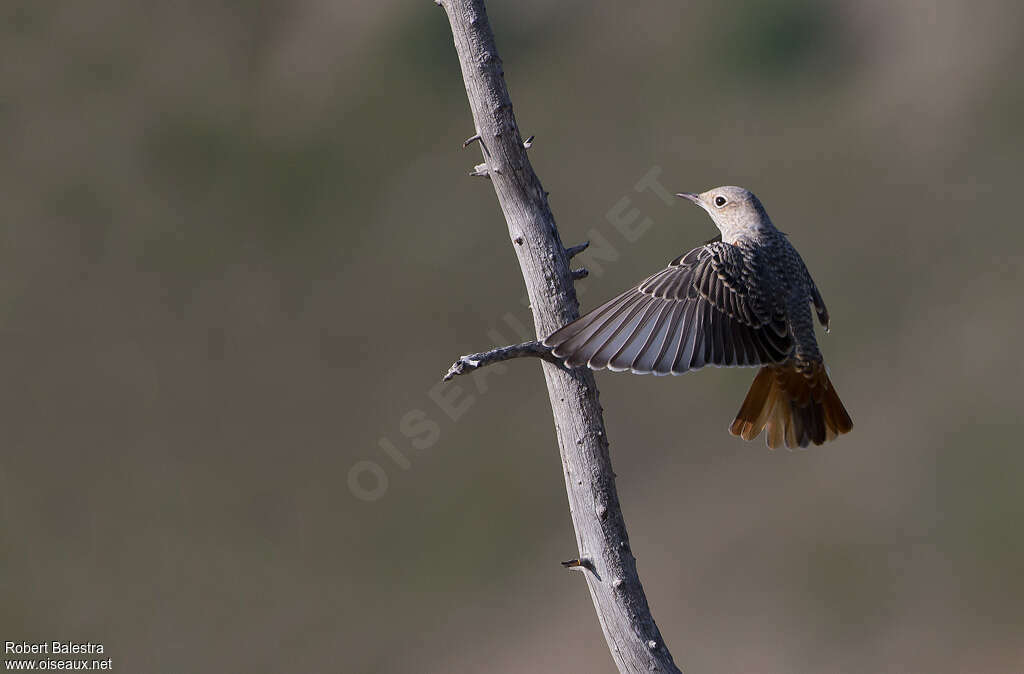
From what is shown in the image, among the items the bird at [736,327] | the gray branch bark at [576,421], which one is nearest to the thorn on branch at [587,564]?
the gray branch bark at [576,421]

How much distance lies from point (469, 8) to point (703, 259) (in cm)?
133

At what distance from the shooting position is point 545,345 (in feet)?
9.87

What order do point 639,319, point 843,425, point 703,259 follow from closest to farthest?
1. point 639,319
2. point 703,259
3. point 843,425

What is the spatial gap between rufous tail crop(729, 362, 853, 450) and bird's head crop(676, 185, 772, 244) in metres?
0.60

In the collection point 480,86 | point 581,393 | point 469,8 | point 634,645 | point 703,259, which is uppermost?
point 469,8

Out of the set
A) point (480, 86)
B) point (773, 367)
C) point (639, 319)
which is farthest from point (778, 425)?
point (480, 86)

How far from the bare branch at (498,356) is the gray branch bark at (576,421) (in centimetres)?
2

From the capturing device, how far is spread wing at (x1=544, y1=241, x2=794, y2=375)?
120 inches

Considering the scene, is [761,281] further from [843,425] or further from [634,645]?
[634,645]

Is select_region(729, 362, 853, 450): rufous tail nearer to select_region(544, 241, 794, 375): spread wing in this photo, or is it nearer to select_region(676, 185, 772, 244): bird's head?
select_region(544, 241, 794, 375): spread wing

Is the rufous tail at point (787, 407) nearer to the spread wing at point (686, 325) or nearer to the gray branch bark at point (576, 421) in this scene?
the spread wing at point (686, 325)

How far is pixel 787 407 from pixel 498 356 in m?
1.44

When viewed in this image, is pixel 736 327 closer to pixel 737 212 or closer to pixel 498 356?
pixel 737 212

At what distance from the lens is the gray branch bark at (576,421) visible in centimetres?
306
